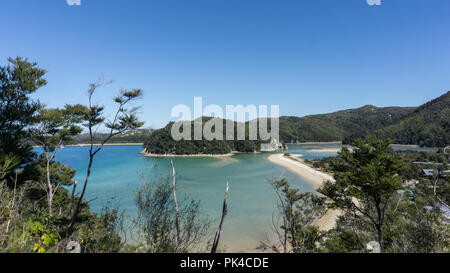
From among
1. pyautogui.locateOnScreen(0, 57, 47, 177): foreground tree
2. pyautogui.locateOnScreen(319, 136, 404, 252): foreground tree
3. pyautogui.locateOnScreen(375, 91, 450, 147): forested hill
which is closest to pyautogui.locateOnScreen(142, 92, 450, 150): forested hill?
pyautogui.locateOnScreen(375, 91, 450, 147): forested hill

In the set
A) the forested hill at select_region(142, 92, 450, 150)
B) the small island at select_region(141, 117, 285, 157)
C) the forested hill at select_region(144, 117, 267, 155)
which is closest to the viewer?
the small island at select_region(141, 117, 285, 157)

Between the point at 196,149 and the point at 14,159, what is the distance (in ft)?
203

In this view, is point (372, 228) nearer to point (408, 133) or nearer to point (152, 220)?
point (152, 220)

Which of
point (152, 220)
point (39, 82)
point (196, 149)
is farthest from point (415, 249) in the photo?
point (196, 149)

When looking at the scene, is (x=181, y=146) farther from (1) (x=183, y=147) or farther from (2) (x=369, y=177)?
(2) (x=369, y=177)

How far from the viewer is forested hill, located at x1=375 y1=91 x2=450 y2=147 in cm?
7159

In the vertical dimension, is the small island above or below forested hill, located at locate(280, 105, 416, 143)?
below

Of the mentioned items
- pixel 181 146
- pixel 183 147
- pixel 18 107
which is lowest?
pixel 183 147

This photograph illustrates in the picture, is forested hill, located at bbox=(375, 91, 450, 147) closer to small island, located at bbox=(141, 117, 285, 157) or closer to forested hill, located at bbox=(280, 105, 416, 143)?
forested hill, located at bbox=(280, 105, 416, 143)

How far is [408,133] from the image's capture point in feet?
280

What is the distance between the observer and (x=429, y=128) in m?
77.0

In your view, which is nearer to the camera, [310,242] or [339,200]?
[339,200]

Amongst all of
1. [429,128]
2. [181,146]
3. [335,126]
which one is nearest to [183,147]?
[181,146]
